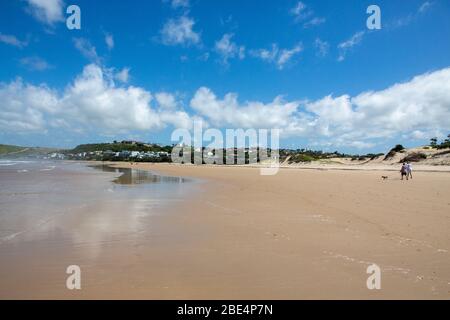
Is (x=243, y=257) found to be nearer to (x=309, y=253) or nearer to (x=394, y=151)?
(x=309, y=253)

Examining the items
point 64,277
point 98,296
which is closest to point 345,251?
point 98,296

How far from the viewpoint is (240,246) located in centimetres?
606

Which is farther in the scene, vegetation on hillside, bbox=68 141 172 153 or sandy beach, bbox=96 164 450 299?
vegetation on hillside, bbox=68 141 172 153

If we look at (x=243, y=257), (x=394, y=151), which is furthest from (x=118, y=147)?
(x=243, y=257)

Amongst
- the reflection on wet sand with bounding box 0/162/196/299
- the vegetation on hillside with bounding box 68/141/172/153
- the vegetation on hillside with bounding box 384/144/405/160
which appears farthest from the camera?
the vegetation on hillside with bounding box 68/141/172/153

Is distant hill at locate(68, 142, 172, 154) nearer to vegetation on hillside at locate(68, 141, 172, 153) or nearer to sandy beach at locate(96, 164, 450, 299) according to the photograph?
vegetation on hillside at locate(68, 141, 172, 153)

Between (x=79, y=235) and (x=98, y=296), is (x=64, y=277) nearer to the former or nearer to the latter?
(x=98, y=296)

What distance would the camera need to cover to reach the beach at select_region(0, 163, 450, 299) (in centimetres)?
407

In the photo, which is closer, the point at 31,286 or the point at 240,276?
the point at 31,286

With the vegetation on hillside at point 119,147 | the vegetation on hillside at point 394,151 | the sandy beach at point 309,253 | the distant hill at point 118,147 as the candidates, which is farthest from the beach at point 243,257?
the distant hill at point 118,147

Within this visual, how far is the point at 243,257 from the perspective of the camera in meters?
5.39

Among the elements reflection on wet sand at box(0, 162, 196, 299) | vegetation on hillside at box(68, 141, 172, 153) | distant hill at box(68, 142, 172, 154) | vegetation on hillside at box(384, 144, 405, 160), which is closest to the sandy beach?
reflection on wet sand at box(0, 162, 196, 299)

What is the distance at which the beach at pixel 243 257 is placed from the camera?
407cm

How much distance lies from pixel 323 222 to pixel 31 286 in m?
6.53
